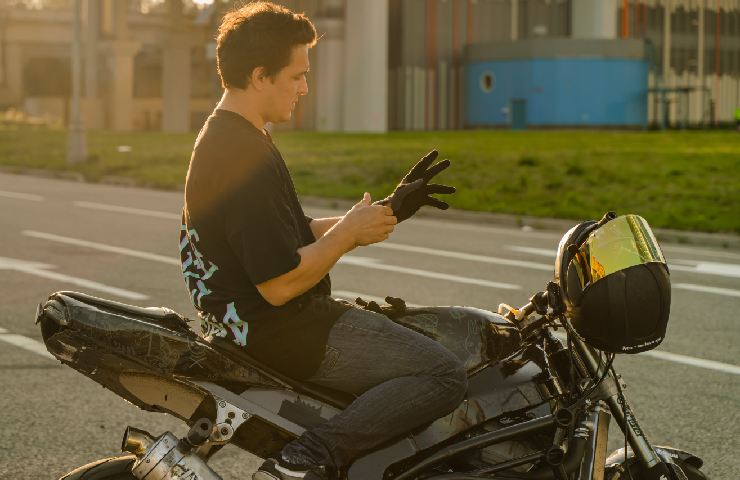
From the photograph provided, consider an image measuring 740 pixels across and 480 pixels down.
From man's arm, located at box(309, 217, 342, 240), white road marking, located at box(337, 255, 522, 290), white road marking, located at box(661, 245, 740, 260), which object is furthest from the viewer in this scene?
white road marking, located at box(661, 245, 740, 260)

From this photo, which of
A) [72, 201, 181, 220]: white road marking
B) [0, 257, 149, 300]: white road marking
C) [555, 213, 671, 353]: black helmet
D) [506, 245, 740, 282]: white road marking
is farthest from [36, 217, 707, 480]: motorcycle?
[72, 201, 181, 220]: white road marking

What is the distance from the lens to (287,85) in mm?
3848

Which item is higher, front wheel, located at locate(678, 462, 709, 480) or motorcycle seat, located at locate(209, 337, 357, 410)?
motorcycle seat, located at locate(209, 337, 357, 410)

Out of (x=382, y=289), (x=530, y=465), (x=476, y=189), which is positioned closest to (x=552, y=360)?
(x=530, y=465)

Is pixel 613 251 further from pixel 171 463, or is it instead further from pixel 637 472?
pixel 171 463

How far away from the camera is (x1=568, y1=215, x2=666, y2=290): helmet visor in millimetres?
3578

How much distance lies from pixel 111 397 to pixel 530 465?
12.7 ft

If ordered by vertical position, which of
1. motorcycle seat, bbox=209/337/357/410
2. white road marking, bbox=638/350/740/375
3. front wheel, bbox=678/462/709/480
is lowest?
white road marking, bbox=638/350/740/375

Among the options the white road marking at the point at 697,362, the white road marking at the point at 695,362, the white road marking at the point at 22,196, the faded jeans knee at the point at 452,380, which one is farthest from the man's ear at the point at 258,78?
the white road marking at the point at 22,196

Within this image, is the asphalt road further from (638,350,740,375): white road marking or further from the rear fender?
the rear fender

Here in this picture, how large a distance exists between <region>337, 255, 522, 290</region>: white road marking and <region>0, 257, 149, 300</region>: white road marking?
8.14 feet

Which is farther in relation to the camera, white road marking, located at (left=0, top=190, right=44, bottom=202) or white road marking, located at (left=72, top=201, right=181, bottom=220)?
white road marking, located at (left=0, top=190, right=44, bottom=202)

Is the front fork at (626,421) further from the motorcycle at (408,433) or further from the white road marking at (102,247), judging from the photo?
the white road marking at (102,247)

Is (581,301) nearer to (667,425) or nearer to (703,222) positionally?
(667,425)
